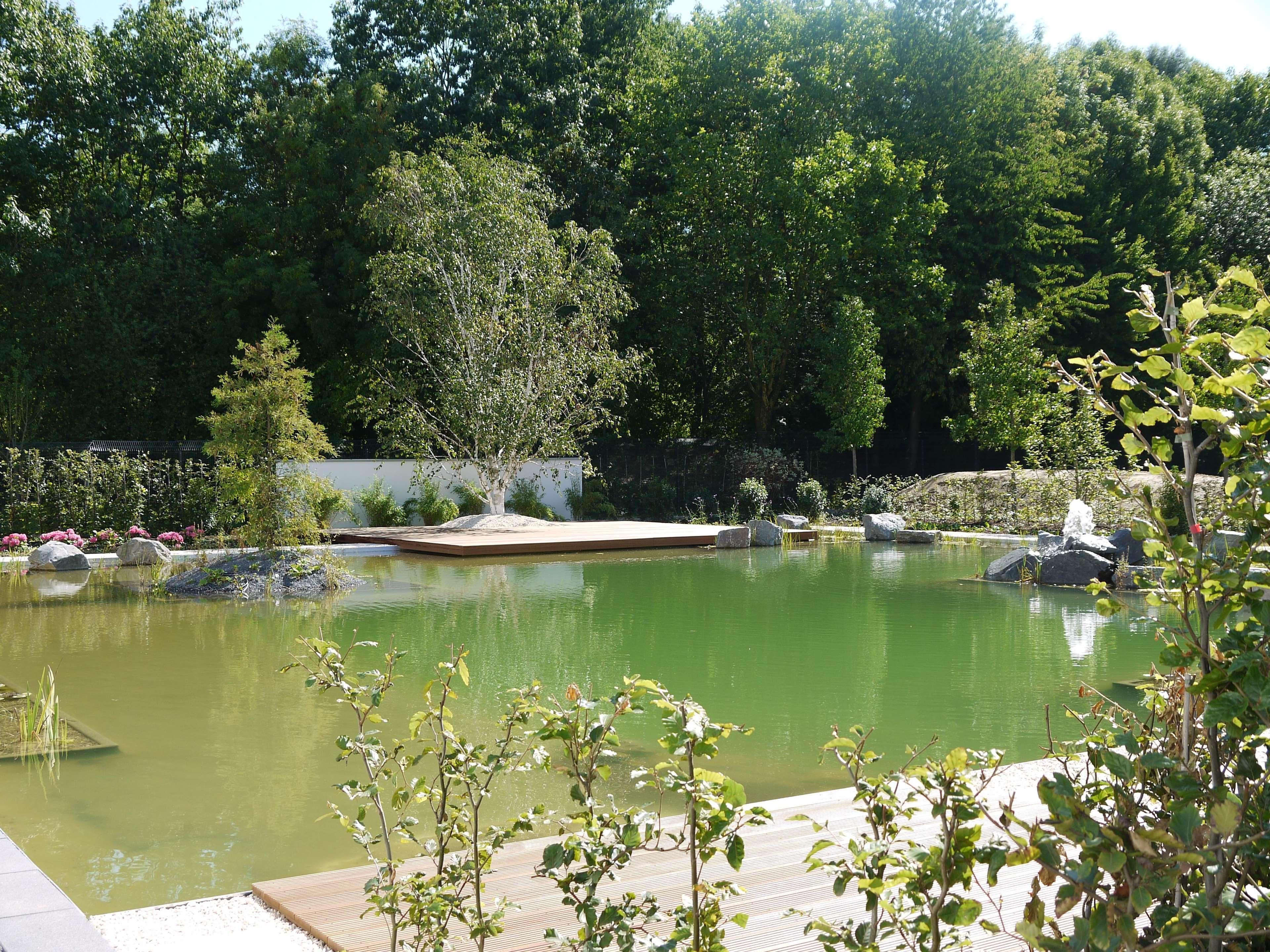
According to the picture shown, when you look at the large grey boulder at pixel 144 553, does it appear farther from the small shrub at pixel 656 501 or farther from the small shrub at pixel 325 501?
the small shrub at pixel 656 501

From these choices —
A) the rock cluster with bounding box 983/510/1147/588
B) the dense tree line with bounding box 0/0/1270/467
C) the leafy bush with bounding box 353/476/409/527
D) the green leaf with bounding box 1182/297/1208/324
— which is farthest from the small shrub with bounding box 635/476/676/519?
the green leaf with bounding box 1182/297/1208/324

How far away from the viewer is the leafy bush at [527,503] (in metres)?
21.0

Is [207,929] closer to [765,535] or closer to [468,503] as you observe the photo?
[765,535]

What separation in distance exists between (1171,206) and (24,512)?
26192mm

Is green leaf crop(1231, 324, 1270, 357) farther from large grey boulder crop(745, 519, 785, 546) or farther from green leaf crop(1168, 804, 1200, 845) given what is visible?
large grey boulder crop(745, 519, 785, 546)

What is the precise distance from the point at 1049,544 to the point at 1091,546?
62cm

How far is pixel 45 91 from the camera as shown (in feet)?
79.8

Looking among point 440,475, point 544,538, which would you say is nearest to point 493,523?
point 544,538

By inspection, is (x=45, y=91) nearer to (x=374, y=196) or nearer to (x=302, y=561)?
(x=374, y=196)

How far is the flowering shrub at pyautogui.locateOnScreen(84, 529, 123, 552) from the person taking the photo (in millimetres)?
15648

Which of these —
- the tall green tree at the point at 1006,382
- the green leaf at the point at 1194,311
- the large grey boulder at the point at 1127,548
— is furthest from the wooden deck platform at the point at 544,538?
the green leaf at the point at 1194,311

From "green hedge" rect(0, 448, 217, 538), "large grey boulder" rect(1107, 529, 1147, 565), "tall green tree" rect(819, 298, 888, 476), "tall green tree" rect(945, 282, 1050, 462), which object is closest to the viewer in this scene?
"large grey boulder" rect(1107, 529, 1147, 565)

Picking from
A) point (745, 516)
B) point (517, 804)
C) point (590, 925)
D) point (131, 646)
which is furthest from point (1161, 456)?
point (745, 516)

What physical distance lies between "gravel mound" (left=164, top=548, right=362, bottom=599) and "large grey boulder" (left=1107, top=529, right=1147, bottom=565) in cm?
843
